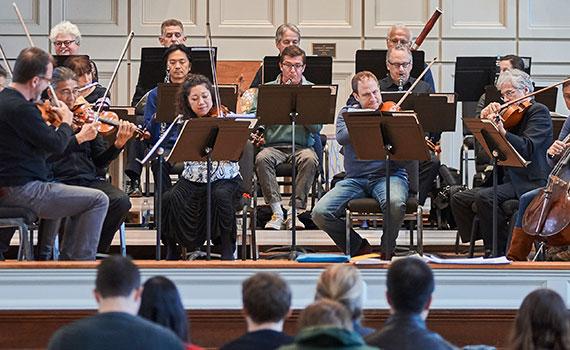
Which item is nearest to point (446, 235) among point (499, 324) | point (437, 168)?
point (437, 168)

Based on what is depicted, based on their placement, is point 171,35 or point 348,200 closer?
point 348,200

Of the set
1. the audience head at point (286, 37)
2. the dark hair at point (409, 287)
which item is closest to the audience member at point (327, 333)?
the dark hair at point (409, 287)

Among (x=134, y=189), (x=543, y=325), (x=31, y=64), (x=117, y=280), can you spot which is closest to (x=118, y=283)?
(x=117, y=280)

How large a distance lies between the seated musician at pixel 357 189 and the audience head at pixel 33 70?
1.88 m

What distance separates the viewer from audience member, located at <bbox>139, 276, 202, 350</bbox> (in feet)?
12.9

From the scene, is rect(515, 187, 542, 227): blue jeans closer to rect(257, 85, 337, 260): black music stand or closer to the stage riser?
rect(257, 85, 337, 260): black music stand

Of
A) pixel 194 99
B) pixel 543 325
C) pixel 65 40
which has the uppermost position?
pixel 65 40

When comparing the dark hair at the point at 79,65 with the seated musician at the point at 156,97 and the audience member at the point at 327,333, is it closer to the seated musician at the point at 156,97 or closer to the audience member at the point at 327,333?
the seated musician at the point at 156,97

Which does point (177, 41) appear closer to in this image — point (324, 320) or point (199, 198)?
point (199, 198)

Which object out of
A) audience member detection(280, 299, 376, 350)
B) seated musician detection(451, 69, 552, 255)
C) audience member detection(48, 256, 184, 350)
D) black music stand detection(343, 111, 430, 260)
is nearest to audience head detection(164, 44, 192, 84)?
black music stand detection(343, 111, 430, 260)

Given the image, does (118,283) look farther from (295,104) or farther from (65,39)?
(65,39)

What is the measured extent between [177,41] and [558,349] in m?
5.67

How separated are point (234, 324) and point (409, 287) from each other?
1.89 metres

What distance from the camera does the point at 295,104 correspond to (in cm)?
694
